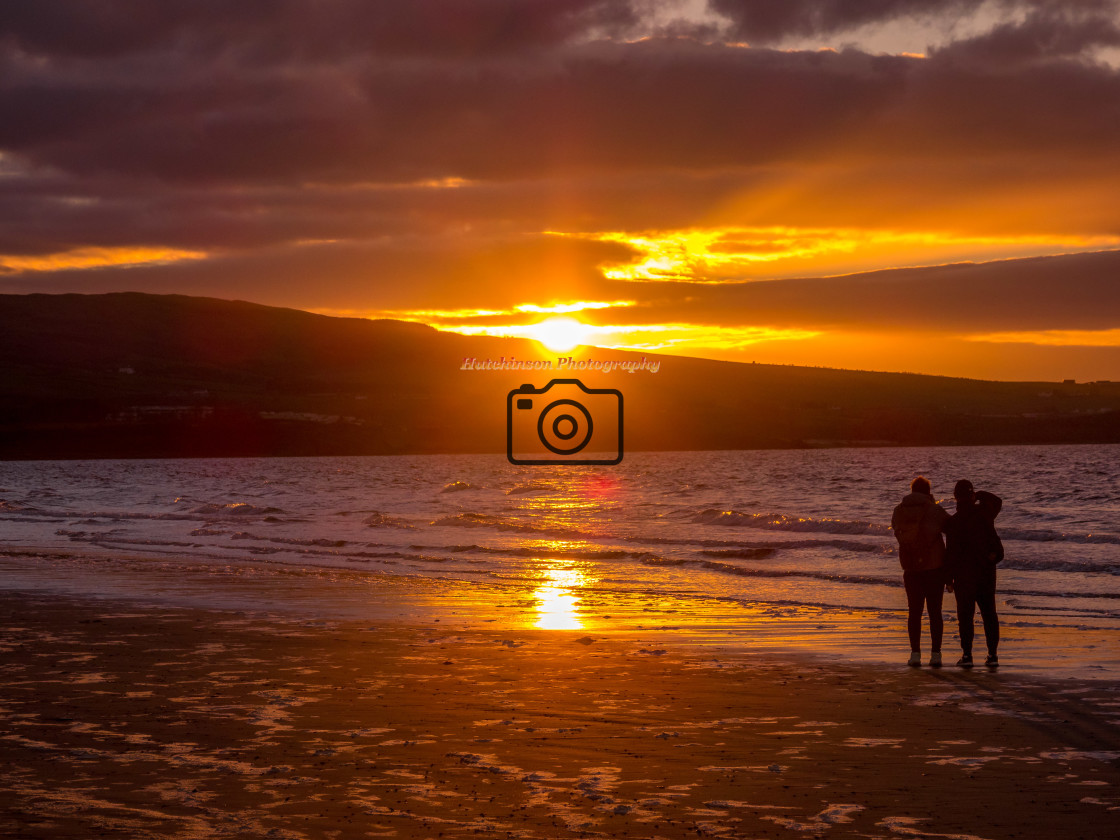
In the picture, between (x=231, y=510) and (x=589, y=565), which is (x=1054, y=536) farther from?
(x=231, y=510)

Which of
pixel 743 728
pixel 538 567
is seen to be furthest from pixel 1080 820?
pixel 538 567

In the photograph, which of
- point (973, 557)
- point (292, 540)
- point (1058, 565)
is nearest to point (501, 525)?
point (292, 540)

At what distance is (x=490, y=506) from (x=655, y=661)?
41.0 m

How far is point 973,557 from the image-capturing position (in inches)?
524

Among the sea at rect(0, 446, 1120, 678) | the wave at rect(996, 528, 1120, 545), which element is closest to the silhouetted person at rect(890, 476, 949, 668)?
the sea at rect(0, 446, 1120, 678)

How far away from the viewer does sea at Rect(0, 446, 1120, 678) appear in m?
17.0

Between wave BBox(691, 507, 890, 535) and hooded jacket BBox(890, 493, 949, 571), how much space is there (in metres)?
23.1

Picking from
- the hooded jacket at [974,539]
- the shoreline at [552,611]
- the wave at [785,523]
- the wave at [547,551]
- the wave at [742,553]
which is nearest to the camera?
the hooded jacket at [974,539]

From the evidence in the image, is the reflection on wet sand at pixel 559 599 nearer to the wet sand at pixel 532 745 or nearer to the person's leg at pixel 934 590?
the wet sand at pixel 532 745

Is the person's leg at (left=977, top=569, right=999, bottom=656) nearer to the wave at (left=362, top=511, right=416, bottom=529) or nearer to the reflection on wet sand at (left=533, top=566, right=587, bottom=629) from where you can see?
the reflection on wet sand at (left=533, top=566, right=587, bottom=629)

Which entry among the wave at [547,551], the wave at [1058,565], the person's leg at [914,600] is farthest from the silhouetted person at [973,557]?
the wave at [547,551]

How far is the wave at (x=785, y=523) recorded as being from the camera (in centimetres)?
3747

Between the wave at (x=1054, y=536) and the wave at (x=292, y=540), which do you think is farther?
the wave at (x=292, y=540)

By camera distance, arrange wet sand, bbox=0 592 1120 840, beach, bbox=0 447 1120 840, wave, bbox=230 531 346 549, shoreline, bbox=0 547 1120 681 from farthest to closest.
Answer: wave, bbox=230 531 346 549
shoreline, bbox=0 547 1120 681
beach, bbox=0 447 1120 840
wet sand, bbox=0 592 1120 840
